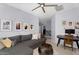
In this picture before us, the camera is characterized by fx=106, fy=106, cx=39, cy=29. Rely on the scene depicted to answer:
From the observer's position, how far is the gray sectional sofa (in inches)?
73.9

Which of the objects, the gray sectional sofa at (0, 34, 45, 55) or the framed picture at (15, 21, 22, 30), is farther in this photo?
the framed picture at (15, 21, 22, 30)

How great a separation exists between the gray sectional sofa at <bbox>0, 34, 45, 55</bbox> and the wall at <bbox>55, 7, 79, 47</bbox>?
38 cm

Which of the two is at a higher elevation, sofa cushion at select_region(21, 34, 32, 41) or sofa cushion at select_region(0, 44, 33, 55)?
→ sofa cushion at select_region(21, 34, 32, 41)

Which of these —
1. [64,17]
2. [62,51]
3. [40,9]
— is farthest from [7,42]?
[64,17]

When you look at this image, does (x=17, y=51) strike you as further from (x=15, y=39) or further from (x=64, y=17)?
(x=64, y=17)

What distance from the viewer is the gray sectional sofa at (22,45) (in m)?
1.88

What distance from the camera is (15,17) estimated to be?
199 centimetres

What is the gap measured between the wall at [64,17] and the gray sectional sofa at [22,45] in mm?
382

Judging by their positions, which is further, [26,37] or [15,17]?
[26,37]

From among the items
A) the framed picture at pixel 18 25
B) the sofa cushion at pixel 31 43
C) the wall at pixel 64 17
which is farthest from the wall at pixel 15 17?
the wall at pixel 64 17

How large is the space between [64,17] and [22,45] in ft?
3.18

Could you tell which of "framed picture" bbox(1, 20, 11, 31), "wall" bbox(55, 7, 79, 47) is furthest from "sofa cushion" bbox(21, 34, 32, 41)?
"wall" bbox(55, 7, 79, 47)

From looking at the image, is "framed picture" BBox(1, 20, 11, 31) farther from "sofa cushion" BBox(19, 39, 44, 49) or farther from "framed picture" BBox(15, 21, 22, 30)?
"sofa cushion" BBox(19, 39, 44, 49)

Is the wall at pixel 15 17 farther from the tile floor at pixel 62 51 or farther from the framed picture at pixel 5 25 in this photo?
the tile floor at pixel 62 51
